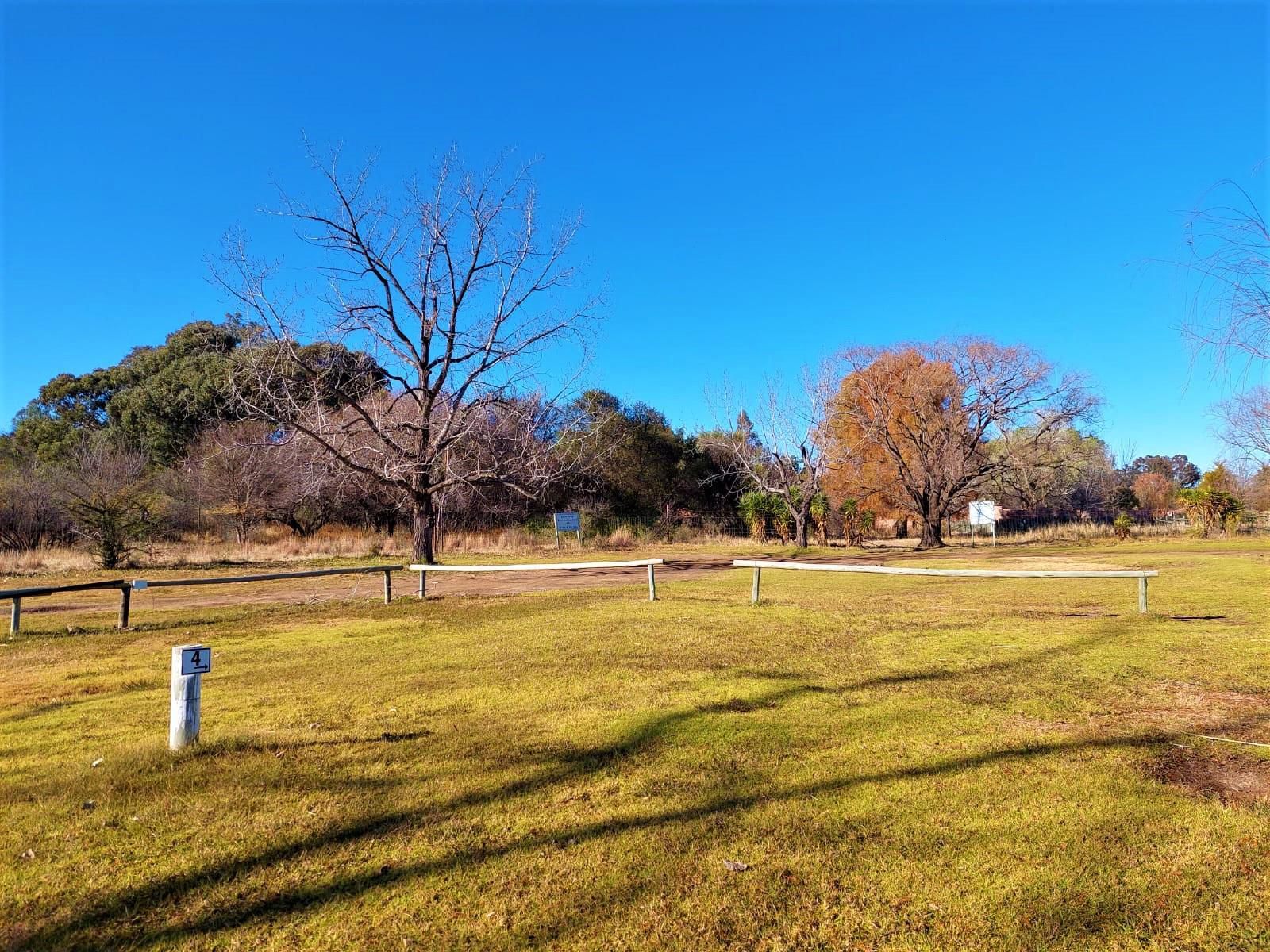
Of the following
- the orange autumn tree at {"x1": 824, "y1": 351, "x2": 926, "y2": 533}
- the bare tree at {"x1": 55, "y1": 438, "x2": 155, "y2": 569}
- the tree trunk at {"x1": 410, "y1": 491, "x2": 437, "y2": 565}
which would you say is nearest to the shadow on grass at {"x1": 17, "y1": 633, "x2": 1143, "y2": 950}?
the tree trunk at {"x1": 410, "y1": 491, "x2": 437, "y2": 565}

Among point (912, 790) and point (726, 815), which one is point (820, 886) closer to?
point (726, 815)

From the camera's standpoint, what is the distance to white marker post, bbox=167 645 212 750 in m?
4.46

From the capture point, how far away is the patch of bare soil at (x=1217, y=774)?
12.3 ft

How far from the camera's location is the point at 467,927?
269 cm

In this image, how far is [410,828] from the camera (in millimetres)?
3482

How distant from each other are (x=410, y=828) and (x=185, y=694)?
1.99m

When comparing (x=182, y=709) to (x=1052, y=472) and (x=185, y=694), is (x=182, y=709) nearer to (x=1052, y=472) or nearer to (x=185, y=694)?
(x=185, y=694)

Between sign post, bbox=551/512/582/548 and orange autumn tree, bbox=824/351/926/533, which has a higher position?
orange autumn tree, bbox=824/351/926/533

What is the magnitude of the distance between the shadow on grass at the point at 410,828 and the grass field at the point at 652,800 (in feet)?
0.06

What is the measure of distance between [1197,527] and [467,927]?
39293 mm

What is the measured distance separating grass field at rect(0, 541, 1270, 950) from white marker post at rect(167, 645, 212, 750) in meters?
0.14

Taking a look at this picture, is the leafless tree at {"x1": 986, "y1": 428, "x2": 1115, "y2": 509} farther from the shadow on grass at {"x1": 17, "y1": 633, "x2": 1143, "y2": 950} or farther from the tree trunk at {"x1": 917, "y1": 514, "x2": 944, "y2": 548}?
the shadow on grass at {"x1": 17, "y1": 633, "x2": 1143, "y2": 950}

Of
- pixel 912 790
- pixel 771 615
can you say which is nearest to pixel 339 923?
Answer: pixel 912 790

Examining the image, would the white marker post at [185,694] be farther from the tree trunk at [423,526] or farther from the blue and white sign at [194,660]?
the tree trunk at [423,526]
